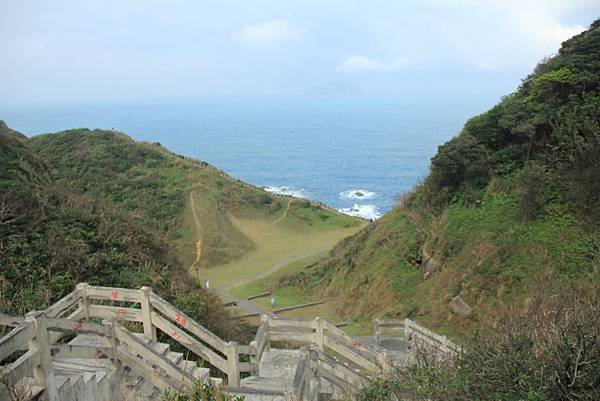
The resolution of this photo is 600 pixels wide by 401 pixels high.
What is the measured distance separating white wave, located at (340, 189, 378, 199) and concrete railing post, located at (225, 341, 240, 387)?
66.9m

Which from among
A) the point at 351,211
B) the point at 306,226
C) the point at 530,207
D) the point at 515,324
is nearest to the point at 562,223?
the point at 530,207

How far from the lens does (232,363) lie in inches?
315

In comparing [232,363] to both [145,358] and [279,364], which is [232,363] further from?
[279,364]

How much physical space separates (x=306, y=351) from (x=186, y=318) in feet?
7.48

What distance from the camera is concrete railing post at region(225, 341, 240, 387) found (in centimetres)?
797

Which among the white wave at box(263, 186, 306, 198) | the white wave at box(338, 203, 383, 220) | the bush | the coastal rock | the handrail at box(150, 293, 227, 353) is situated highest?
the bush

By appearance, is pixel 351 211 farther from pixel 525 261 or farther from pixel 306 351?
pixel 306 351

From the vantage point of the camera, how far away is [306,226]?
42.8 metres

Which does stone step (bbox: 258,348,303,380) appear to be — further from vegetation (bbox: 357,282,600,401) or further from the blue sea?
the blue sea

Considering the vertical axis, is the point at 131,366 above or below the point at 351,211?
above

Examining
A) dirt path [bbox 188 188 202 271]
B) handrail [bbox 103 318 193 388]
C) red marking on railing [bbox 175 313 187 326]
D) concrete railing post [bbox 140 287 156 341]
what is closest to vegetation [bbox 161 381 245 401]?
handrail [bbox 103 318 193 388]

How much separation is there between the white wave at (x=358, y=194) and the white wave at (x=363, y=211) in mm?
5301

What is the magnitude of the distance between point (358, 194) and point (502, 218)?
57.8m

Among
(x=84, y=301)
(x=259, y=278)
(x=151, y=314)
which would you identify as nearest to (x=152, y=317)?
(x=151, y=314)
